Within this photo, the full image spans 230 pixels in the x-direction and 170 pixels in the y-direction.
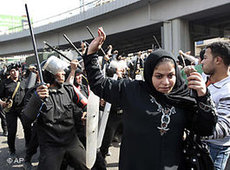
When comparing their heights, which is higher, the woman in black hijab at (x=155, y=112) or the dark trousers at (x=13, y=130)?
the woman in black hijab at (x=155, y=112)

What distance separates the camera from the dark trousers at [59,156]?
112 inches

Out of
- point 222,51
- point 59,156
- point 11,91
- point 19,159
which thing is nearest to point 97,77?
point 222,51

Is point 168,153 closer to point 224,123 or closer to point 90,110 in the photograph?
point 224,123

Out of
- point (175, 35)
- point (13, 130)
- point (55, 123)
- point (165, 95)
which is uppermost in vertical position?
point (175, 35)

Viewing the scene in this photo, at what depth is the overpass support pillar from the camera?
1413 cm

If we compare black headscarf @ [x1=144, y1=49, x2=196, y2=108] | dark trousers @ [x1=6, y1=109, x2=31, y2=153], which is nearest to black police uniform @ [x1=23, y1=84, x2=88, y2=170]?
black headscarf @ [x1=144, y1=49, x2=196, y2=108]

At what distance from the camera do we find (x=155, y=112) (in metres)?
1.78

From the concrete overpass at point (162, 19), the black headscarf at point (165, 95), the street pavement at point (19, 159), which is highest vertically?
the concrete overpass at point (162, 19)

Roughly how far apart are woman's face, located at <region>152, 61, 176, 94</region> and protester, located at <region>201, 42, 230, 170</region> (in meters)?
0.56

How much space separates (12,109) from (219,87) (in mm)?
4533

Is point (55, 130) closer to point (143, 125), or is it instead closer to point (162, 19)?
point (143, 125)

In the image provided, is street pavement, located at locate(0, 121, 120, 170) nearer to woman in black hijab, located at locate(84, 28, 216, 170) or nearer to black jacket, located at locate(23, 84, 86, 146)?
black jacket, located at locate(23, 84, 86, 146)

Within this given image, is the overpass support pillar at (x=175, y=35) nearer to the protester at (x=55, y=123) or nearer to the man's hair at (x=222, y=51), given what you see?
the protester at (x=55, y=123)

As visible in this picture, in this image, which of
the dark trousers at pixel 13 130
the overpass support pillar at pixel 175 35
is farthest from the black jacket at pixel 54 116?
the overpass support pillar at pixel 175 35
